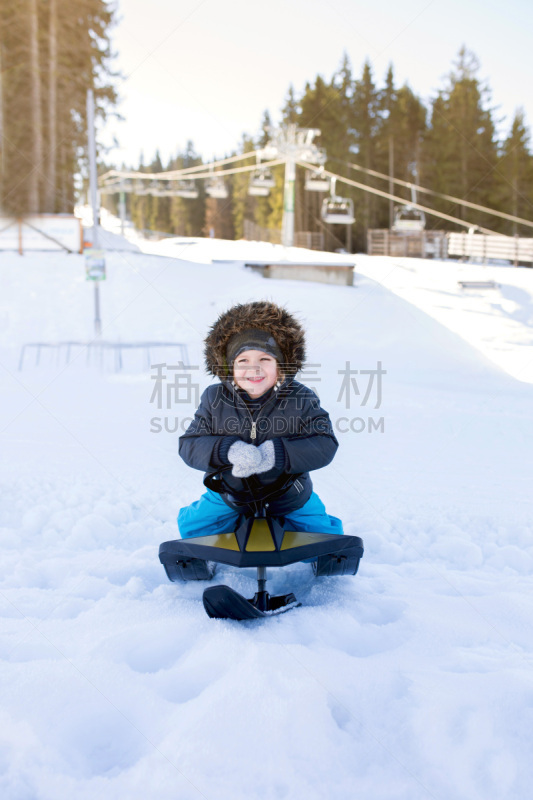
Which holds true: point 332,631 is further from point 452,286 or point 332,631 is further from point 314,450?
point 452,286

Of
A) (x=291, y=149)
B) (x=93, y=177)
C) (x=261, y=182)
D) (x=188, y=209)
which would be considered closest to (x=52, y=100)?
(x=261, y=182)

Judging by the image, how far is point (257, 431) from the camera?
8.60ft

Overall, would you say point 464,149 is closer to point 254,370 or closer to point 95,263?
point 95,263

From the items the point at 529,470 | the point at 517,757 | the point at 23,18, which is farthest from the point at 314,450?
the point at 23,18

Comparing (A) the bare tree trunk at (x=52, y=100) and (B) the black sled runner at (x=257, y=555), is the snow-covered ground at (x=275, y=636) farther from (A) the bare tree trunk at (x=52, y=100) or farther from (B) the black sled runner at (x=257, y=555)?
(A) the bare tree trunk at (x=52, y=100)

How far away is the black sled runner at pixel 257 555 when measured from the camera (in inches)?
87.5


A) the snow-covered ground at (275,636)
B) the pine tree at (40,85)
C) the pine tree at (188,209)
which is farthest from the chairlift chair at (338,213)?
the pine tree at (188,209)

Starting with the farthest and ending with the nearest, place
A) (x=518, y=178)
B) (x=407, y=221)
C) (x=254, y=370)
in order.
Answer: (x=518, y=178)
(x=407, y=221)
(x=254, y=370)

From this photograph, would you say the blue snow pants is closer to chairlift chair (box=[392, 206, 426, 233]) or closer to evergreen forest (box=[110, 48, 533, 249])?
chairlift chair (box=[392, 206, 426, 233])

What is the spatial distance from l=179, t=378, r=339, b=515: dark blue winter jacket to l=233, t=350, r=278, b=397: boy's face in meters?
0.06

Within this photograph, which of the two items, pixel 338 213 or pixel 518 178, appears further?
pixel 518 178

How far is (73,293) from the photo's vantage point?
1526cm

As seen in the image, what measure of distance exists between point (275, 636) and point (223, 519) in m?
0.77

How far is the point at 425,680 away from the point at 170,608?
997mm
